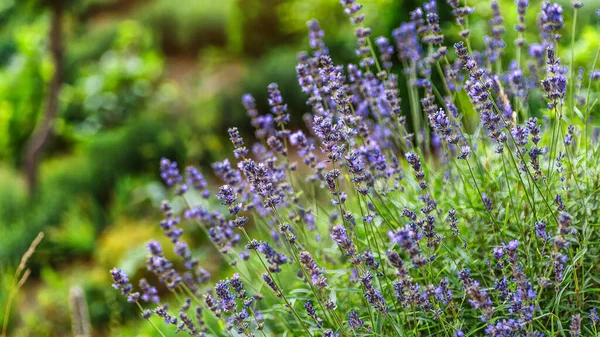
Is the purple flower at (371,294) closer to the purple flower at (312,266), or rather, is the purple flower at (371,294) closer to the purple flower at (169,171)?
the purple flower at (312,266)

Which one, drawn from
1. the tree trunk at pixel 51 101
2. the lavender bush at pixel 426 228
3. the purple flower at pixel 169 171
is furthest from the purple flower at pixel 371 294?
the tree trunk at pixel 51 101

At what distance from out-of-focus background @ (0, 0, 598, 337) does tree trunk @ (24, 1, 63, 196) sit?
0.05 feet

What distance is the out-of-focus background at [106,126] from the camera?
6133mm

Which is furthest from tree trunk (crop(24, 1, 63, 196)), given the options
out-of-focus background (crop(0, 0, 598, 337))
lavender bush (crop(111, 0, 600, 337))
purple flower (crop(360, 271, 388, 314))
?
purple flower (crop(360, 271, 388, 314))

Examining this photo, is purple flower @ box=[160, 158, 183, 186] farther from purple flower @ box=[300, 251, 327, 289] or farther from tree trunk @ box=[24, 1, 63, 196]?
tree trunk @ box=[24, 1, 63, 196]

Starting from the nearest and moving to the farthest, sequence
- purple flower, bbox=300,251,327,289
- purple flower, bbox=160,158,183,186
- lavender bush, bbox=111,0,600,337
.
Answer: purple flower, bbox=300,251,327,289
lavender bush, bbox=111,0,600,337
purple flower, bbox=160,158,183,186

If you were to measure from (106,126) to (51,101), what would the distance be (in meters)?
2.13

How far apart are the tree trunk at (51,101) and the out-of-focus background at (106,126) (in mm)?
14

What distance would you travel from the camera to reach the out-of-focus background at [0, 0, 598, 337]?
6133mm

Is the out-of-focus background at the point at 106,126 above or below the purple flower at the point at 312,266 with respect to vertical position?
above

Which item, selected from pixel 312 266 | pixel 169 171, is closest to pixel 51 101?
pixel 169 171

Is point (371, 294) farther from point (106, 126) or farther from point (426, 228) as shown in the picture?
point (106, 126)

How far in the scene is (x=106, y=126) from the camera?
9539mm

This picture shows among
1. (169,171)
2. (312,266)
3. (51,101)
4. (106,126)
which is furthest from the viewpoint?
(106,126)
